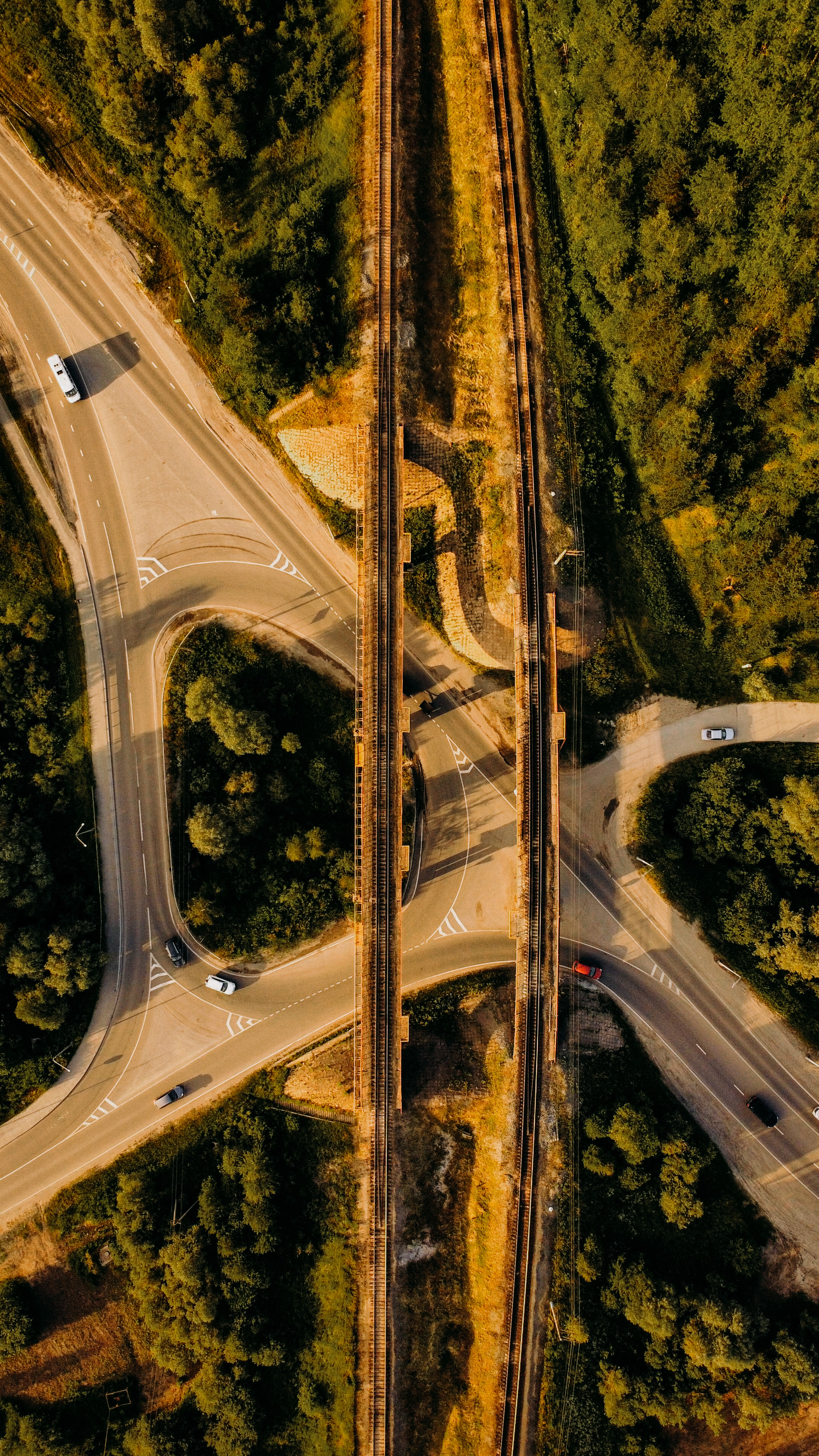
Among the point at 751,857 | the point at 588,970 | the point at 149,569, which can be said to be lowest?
the point at 588,970

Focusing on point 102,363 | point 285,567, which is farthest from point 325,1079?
point 102,363

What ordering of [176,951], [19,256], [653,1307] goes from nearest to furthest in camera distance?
1. [653,1307]
2. [176,951]
3. [19,256]

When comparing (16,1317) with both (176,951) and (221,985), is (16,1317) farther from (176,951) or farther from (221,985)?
(176,951)

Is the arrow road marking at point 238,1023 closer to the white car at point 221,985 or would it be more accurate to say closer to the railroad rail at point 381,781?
the white car at point 221,985

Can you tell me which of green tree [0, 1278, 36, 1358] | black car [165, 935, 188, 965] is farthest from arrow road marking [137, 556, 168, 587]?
green tree [0, 1278, 36, 1358]

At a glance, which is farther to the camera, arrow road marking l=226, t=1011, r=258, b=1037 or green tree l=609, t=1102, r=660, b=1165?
arrow road marking l=226, t=1011, r=258, b=1037

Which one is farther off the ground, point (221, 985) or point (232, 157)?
point (232, 157)

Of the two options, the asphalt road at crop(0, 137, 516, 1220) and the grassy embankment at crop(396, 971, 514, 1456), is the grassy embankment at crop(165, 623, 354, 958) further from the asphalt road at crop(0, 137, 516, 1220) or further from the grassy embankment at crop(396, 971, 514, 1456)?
the grassy embankment at crop(396, 971, 514, 1456)
